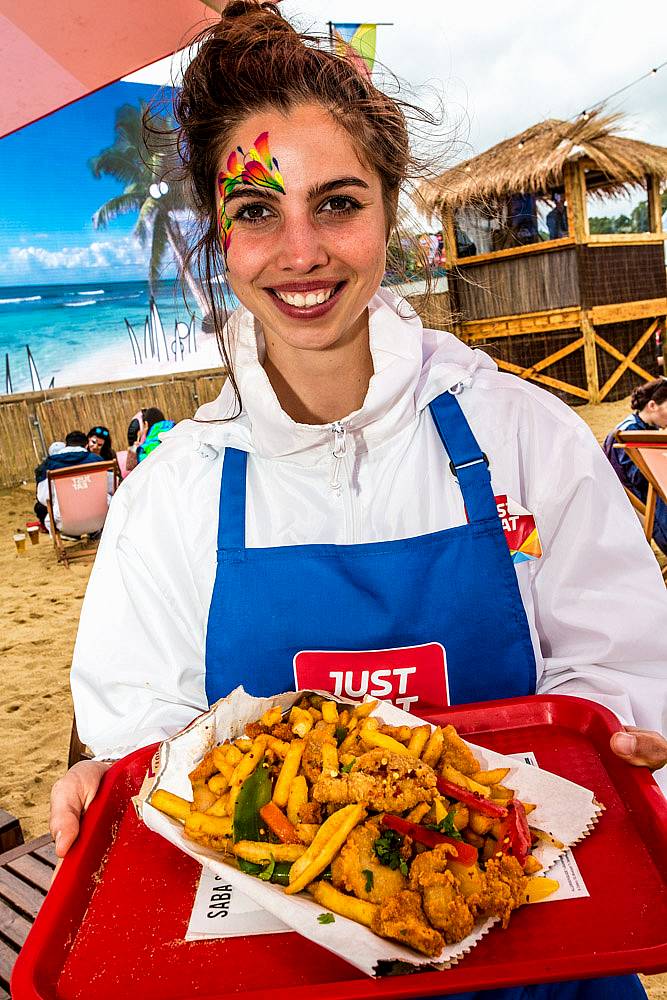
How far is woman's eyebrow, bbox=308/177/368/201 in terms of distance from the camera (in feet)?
5.27

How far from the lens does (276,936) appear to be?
3.46 ft

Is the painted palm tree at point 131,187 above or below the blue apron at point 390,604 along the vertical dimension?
above

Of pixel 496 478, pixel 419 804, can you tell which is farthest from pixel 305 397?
pixel 419 804

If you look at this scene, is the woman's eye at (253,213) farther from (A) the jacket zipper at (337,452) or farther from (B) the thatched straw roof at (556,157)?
(B) the thatched straw roof at (556,157)

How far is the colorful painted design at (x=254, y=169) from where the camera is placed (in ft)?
5.32

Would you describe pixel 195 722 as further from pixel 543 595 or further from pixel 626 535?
pixel 626 535

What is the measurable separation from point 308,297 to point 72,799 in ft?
3.44

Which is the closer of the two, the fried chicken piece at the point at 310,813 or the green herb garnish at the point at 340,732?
the fried chicken piece at the point at 310,813

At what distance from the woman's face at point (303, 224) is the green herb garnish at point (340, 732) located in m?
0.82

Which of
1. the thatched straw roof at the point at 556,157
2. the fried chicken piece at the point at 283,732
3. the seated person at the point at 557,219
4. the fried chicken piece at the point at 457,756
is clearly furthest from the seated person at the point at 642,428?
the seated person at the point at 557,219

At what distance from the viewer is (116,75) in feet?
9.98

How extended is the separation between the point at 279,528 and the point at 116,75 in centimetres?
221

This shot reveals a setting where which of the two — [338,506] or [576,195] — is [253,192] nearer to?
[338,506]

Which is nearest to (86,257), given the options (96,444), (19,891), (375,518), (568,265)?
(96,444)
